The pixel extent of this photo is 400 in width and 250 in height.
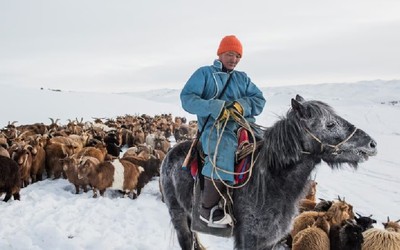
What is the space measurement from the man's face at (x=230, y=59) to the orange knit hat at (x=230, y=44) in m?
0.04

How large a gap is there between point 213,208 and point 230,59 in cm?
144

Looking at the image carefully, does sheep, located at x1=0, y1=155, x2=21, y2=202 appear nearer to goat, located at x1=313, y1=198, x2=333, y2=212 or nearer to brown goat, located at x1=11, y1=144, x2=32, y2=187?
brown goat, located at x1=11, y1=144, x2=32, y2=187

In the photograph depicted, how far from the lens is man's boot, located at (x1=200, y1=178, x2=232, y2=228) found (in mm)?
3396

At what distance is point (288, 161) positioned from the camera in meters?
3.15

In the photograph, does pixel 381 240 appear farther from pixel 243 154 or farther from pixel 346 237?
pixel 243 154

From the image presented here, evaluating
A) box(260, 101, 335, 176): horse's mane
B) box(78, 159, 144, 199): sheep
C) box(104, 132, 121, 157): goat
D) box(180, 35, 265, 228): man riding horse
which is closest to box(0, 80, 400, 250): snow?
box(260, 101, 335, 176): horse's mane

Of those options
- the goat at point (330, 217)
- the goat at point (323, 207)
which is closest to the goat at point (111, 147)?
the goat at point (323, 207)

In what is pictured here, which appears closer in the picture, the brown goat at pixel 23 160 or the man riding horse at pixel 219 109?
the man riding horse at pixel 219 109

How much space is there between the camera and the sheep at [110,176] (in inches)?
355

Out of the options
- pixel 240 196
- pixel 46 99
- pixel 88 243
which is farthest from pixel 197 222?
pixel 46 99

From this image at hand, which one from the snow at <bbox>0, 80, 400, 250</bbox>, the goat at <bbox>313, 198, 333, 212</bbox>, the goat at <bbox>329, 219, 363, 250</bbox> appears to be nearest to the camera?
the goat at <bbox>329, 219, 363, 250</bbox>

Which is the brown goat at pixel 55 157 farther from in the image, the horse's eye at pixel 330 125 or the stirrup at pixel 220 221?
the horse's eye at pixel 330 125

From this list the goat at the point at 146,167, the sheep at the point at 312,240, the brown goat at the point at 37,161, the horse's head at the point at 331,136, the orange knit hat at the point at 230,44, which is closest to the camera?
the horse's head at the point at 331,136

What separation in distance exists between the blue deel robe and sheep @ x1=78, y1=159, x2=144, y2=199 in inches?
235
